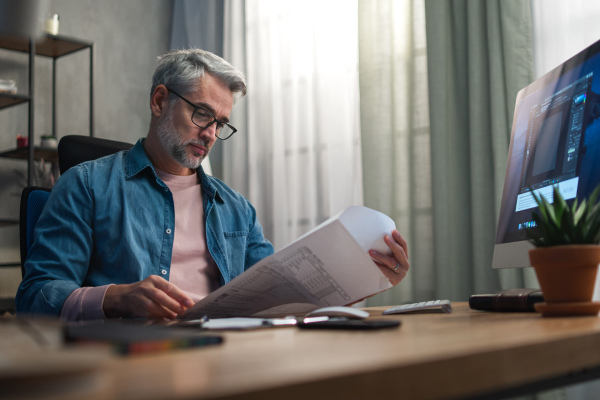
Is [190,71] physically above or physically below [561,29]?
below

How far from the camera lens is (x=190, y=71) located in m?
1.66

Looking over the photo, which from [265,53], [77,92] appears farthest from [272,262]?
[77,92]

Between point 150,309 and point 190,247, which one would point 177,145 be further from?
point 150,309

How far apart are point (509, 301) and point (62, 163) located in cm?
121

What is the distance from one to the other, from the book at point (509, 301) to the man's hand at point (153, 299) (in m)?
0.46

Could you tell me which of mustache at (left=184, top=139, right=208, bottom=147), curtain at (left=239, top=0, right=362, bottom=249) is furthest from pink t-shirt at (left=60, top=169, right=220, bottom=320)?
curtain at (left=239, top=0, right=362, bottom=249)

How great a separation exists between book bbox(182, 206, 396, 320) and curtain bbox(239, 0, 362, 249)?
5.76 feet

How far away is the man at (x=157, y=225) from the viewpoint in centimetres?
105

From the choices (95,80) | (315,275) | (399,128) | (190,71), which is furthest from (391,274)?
(95,80)

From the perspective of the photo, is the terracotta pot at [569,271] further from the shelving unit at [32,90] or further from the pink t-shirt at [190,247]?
the shelving unit at [32,90]

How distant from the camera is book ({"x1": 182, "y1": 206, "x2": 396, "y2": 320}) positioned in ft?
2.81

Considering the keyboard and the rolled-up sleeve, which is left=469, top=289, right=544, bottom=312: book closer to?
the keyboard

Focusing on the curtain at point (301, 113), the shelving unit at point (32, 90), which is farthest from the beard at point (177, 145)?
the shelving unit at point (32, 90)

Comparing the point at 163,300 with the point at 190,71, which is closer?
the point at 163,300
